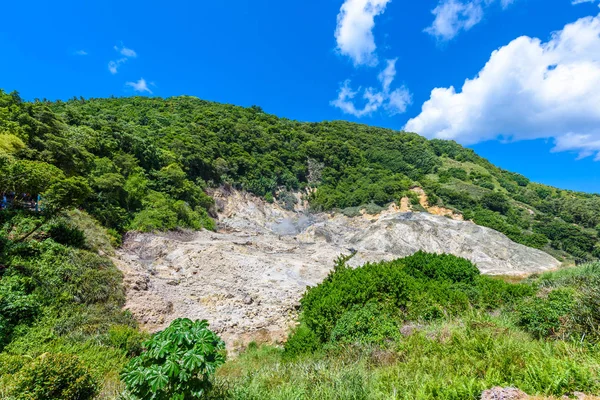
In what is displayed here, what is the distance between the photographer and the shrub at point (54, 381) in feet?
13.6

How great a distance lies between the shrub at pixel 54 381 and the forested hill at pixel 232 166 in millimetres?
10561

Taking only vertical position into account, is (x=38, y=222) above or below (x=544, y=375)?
above

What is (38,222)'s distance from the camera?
12375 millimetres

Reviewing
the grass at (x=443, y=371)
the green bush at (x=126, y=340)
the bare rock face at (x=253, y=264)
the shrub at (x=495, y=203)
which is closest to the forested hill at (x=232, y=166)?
the shrub at (x=495, y=203)

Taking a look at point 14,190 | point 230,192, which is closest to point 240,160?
point 230,192

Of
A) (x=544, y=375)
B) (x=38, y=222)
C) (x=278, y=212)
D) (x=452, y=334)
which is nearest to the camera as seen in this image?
(x=544, y=375)

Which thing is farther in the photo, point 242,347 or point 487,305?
point 242,347

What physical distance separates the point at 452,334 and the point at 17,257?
1458cm

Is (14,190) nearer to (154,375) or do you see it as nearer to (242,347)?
(242,347)

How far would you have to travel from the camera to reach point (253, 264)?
1830 cm

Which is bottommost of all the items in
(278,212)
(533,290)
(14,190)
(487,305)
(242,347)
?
(242,347)

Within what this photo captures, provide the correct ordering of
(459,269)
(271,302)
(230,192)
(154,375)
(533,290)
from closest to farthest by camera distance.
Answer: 1. (154,375)
2. (533,290)
3. (459,269)
4. (271,302)
5. (230,192)

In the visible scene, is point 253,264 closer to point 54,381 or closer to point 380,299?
point 380,299

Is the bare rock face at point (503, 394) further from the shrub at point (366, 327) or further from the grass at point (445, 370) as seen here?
the shrub at point (366, 327)
